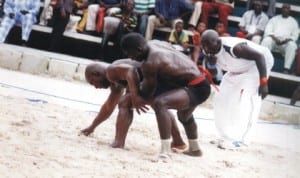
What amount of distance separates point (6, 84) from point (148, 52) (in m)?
3.85

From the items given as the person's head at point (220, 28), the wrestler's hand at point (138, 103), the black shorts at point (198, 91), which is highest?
the black shorts at point (198, 91)

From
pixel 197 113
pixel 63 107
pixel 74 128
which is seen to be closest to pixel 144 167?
pixel 74 128

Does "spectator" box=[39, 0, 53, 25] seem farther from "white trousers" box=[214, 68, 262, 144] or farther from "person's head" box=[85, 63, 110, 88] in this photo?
"person's head" box=[85, 63, 110, 88]

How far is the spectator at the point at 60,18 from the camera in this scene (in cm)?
1045

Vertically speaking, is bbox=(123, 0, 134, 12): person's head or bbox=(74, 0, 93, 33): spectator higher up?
bbox=(123, 0, 134, 12): person's head

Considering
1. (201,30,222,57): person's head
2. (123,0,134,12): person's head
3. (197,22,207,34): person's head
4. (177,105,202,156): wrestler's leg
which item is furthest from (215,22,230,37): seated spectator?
(177,105,202,156): wrestler's leg

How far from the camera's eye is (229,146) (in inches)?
235

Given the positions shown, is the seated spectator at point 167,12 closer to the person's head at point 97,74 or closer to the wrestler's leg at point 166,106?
the person's head at point 97,74

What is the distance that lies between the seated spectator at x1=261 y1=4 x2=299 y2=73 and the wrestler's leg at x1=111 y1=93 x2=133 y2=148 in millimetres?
4921

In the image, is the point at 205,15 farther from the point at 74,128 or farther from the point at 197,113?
the point at 74,128

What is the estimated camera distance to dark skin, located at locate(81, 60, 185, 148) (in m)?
4.86

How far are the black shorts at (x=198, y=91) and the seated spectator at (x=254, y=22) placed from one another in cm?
487

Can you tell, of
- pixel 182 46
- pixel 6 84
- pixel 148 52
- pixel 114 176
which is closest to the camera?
pixel 114 176

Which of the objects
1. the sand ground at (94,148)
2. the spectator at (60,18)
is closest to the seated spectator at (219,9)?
the spectator at (60,18)
